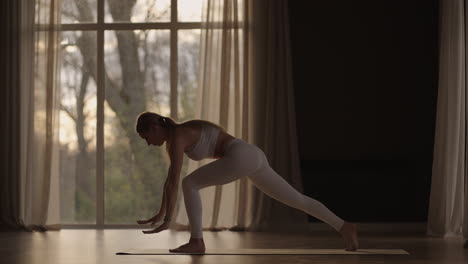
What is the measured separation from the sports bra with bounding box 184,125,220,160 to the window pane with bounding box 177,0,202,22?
9.50ft

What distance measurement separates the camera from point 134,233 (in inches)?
247

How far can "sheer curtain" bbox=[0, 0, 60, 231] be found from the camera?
6.86 m

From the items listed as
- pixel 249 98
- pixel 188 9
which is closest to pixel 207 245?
pixel 249 98

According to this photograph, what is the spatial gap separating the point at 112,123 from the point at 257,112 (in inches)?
53.5

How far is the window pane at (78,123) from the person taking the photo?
7070 mm

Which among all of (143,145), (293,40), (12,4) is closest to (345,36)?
(293,40)

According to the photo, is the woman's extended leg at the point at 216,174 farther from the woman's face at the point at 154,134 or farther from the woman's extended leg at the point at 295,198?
the woman's face at the point at 154,134

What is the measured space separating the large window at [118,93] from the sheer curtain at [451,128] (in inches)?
88.9

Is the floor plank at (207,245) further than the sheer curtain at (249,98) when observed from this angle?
No

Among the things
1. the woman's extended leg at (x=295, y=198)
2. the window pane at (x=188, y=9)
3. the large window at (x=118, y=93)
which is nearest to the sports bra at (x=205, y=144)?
the woman's extended leg at (x=295, y=198)

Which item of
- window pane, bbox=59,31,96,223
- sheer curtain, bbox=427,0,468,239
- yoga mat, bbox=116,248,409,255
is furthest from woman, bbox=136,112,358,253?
window pane, bbox=59,31,96,223

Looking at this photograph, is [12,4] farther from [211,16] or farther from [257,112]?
[257,112]

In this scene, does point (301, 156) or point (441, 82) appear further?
point (301, 156)

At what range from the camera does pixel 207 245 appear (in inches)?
200
